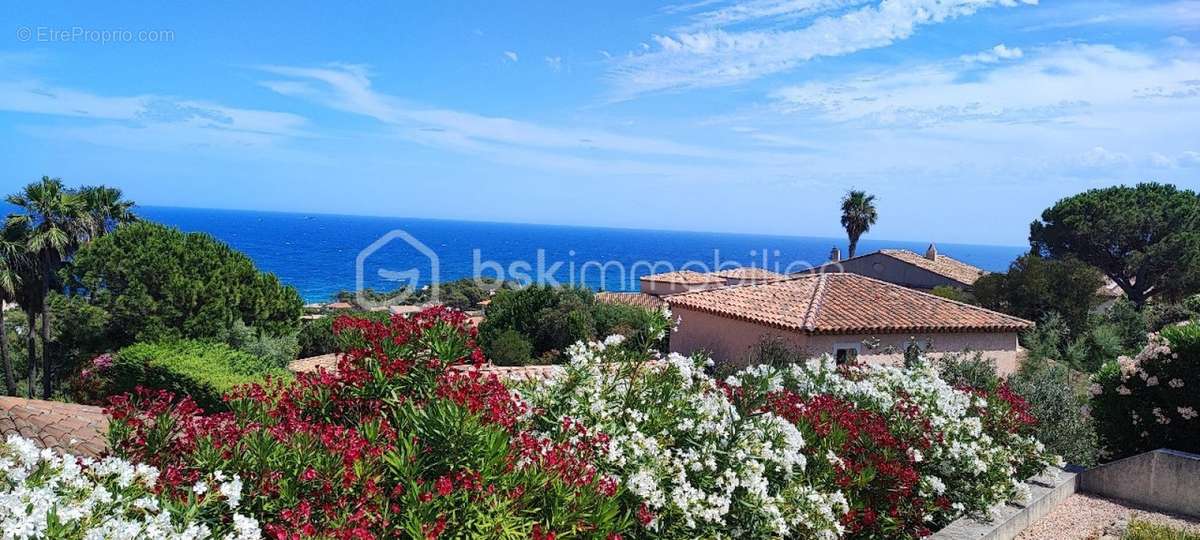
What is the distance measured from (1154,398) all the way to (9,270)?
102 feet

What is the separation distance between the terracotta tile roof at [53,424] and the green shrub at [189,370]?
7.83ft

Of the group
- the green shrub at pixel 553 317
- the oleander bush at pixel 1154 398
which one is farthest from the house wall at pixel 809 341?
the oleander bush at pixel 1154 398

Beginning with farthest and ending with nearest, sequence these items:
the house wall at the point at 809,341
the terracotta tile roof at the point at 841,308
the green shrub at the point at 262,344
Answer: the green shrub at the point at 262,344 < the terracotta tile roof at the point at 841,308 < the house wall at the point at 809,341

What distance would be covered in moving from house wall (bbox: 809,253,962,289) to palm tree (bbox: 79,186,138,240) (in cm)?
3686

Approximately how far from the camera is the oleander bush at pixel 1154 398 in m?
8.62

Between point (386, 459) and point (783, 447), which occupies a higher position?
point (386, 459)

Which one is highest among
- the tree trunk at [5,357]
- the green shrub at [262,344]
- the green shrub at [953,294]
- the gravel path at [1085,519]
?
the gravel path at [1085,519]

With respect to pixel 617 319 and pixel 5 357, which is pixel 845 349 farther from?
pixel 5 357

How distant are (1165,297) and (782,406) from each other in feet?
145

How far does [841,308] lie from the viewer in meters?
20.6

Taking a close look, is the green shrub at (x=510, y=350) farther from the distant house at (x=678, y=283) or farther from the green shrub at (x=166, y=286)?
the distant house at (x=678, y=283)

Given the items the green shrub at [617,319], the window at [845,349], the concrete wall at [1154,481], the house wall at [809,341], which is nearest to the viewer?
the concrete wall at [1154,481]

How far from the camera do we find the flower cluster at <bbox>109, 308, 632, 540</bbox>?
319cm

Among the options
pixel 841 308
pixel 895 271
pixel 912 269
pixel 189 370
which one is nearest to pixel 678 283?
pixel 895 271
